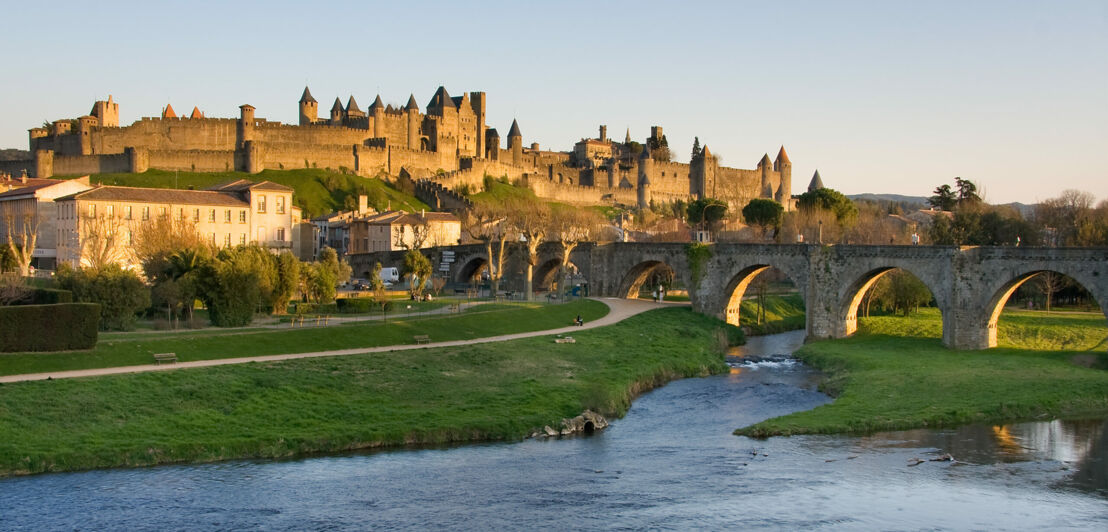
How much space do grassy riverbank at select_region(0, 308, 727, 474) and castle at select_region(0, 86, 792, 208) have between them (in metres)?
78.9

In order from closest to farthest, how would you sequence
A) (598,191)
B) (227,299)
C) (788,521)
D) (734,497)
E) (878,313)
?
(788,521) → (734,497) → (227,299) → (878,313) → (598,191)

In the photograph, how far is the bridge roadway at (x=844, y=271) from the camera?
148ft

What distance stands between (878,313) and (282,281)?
36259 mm

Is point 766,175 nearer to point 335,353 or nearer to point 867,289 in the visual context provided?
point 867,289

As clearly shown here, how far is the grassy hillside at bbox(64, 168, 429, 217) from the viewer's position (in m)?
109

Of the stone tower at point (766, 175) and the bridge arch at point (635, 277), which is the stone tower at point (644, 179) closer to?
the stone tower at point (766, 175)

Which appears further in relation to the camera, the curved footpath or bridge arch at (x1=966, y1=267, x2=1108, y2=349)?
bridge arch at (x1=966, y1=267, x2=1108, y2=349)

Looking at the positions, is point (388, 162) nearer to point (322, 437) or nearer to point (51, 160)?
point (51, 160)

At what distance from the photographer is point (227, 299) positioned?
41.7 m

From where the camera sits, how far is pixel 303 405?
31.1m

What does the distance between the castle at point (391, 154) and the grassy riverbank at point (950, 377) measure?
72902 millimetres

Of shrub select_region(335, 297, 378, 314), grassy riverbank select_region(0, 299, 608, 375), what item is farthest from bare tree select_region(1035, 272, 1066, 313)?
shrub select_region(335, 297, 378, 314)

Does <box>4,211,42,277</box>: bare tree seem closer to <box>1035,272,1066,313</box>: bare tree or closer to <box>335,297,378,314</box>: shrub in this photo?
<box>335,297,378,314</box>: shrub

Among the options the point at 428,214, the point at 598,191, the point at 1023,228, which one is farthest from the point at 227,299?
the point at 598,191
